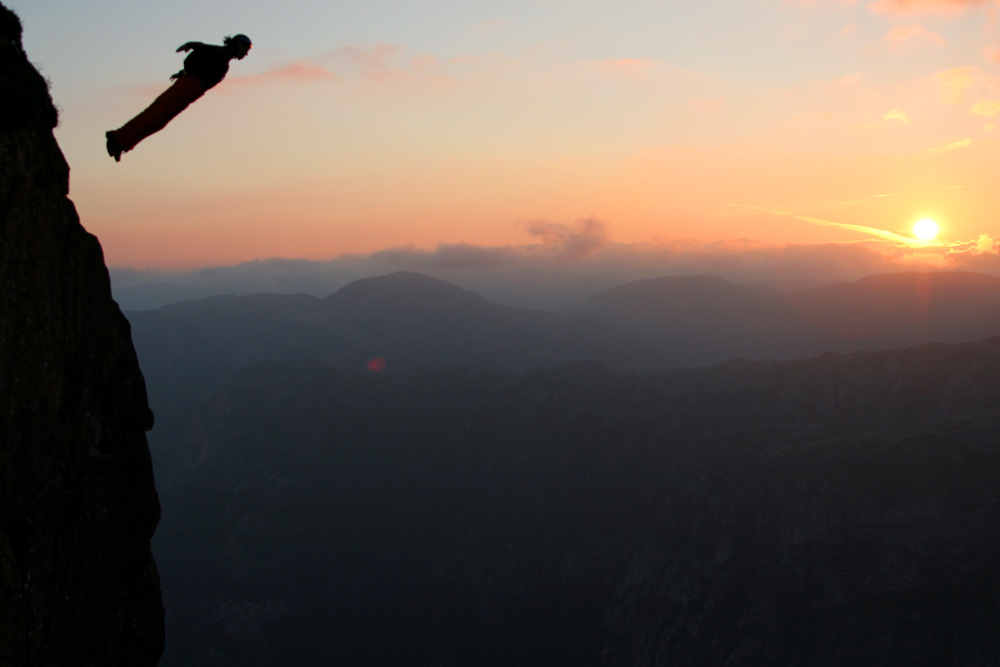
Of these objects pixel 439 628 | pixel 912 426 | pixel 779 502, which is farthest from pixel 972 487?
pixel 439 628

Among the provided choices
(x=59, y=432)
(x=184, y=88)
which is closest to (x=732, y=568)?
(x=59, y=432)

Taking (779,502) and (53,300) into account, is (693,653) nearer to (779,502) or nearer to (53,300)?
(779,502)

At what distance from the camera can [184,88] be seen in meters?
16.8

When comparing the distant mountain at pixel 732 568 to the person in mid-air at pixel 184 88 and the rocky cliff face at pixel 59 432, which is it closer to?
the rocky cliff face at pixel 59 432

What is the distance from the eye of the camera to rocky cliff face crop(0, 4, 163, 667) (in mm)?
13727

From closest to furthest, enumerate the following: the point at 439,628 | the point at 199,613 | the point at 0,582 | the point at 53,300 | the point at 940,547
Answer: the point at 0,582
the point at 53,300
the point at 940,547
the point at 439,628
the point at 199,613

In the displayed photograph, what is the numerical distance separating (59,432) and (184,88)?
364 inches

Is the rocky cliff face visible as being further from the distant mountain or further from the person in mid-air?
the distant mountain

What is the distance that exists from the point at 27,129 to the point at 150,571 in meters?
13.5

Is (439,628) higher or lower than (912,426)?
lower

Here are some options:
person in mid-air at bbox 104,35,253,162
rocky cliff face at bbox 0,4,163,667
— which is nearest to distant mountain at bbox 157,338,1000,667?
rocky cliff face at bbox 0,4,163,667

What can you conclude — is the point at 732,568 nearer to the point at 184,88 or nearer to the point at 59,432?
the point at 59,432

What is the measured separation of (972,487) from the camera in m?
125

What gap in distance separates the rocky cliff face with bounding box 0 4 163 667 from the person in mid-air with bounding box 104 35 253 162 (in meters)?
1.65
